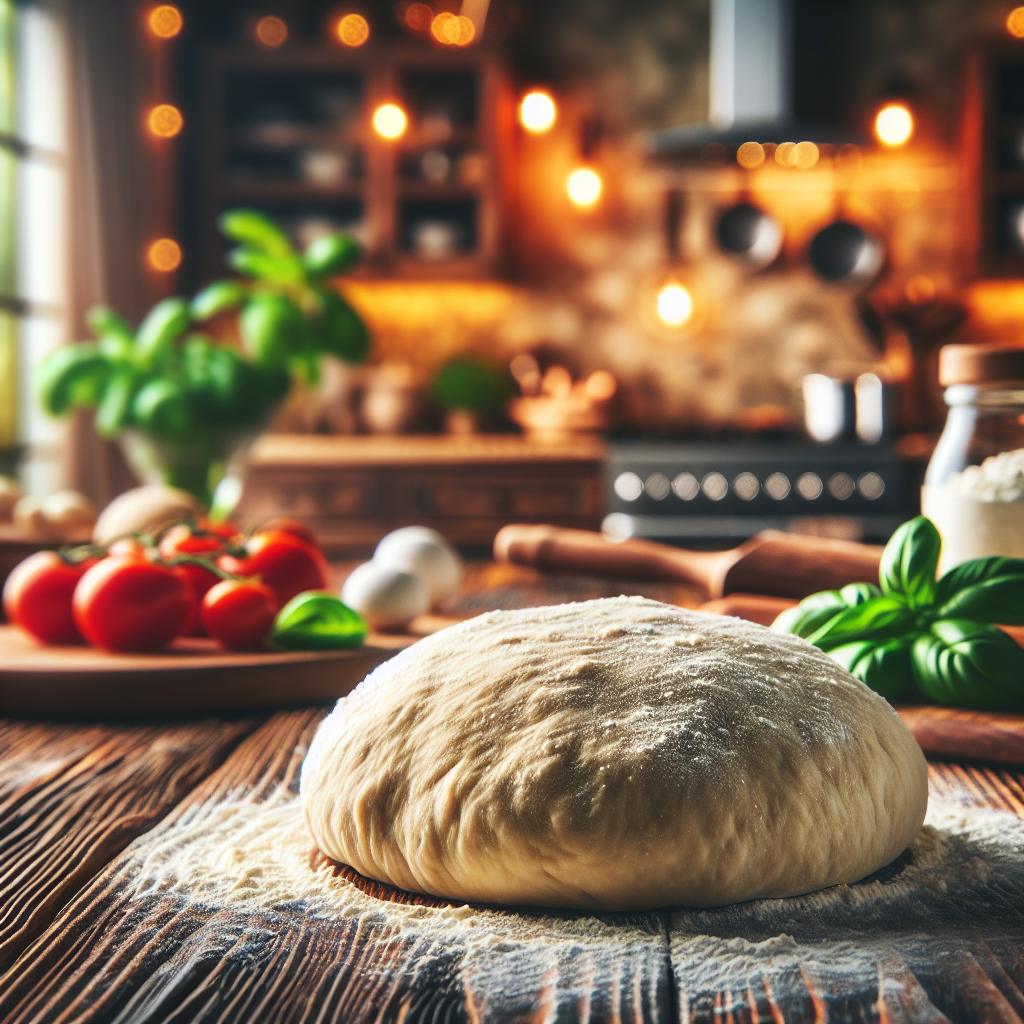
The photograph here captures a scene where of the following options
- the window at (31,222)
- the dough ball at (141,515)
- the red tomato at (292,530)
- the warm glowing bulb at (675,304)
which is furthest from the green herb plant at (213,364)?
the warm glowing bulb at (675,304)

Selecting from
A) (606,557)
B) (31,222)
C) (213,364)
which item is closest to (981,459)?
(606,557)

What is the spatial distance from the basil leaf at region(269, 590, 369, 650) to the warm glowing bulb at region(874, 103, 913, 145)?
3.51m

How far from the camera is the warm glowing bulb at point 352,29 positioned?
12.7ft

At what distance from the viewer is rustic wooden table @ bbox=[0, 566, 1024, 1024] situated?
1.38 ft

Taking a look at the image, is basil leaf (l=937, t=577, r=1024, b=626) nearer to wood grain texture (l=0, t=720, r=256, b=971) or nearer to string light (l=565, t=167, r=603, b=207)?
wood grain texture (l=0, t=720, r=256, b=971)

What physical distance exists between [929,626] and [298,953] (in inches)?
19.3

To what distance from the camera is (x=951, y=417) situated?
97 cm

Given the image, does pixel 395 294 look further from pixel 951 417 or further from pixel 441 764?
pixel 441 764

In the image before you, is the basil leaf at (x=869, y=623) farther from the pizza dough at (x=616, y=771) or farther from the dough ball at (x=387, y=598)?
the dough ball at (x=387, y=598)

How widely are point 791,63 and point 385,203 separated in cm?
138

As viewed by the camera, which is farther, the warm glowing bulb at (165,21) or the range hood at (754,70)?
the warm glowing bulb at (165,21)

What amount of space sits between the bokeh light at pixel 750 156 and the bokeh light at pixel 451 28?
1006 millimetres

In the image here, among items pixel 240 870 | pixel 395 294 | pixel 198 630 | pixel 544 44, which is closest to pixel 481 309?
pixel 395 294

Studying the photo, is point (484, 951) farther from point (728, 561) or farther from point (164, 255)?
point (164, 255)
